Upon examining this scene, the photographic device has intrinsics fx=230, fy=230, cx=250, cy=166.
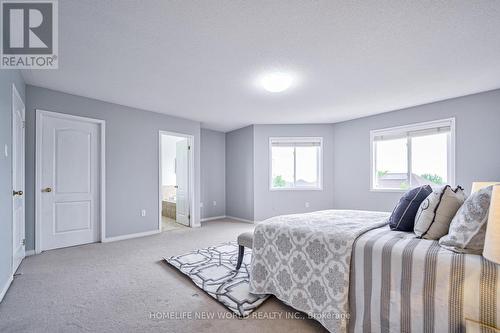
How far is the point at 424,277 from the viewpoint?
127 centimetres

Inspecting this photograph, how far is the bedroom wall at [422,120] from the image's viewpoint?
337 cm

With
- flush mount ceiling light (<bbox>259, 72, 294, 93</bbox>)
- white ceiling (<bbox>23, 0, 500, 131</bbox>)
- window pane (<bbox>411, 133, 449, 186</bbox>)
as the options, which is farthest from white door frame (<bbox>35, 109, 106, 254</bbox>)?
window pane (<bbox>411, 133, 449, 186</bbox>)

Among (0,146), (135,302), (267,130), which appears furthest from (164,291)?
(267,130)

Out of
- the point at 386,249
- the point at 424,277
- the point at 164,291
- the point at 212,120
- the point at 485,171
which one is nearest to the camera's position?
the point at 424,277

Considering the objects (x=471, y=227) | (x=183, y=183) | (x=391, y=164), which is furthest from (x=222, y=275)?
(x=391, y=164)

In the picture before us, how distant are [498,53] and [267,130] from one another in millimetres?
3817

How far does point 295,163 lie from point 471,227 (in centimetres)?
432

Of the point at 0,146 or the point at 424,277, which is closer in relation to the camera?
the point at 424,277

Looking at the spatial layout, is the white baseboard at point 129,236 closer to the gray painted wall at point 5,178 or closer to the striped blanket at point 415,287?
the gray painted wall at point 5,178

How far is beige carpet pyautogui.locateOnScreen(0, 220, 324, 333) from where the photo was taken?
1.72m

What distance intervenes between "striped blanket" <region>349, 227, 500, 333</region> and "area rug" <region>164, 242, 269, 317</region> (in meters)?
0.87

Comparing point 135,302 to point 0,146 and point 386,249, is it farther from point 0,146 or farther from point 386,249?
point 386,249

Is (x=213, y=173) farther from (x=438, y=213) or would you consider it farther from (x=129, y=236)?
(x=438, y=213)

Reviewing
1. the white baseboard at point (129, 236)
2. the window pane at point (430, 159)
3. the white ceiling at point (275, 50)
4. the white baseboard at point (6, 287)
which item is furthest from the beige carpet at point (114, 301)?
the window pane at point (430, 159)
